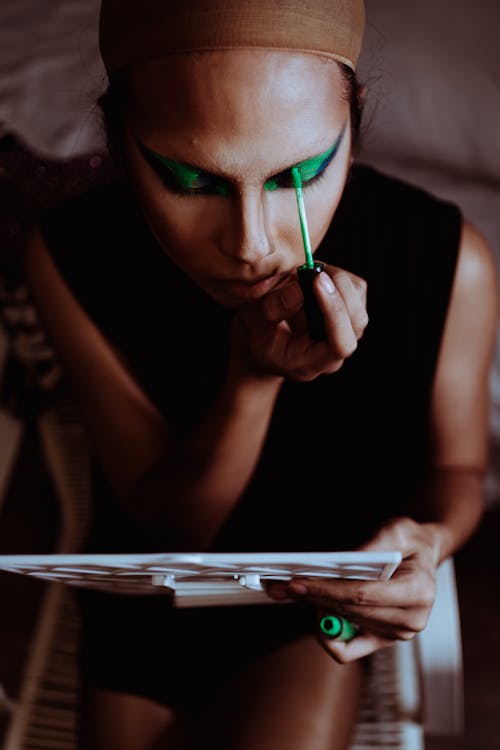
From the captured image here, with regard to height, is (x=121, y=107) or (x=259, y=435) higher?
(x=121, y=107)

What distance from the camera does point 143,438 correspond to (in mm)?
825

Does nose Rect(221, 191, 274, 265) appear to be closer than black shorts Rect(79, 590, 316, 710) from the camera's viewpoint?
Yes

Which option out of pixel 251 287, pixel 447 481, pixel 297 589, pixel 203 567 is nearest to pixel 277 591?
pixel 297 589

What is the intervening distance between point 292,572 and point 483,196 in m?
0.71

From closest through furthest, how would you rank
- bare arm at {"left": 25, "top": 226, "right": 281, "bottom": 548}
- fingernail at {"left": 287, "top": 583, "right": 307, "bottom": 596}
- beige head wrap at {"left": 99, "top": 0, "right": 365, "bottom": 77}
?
beige head wrap at {"left": 99, "top": 0, "right": 365, "bottom": 77}
fingernail at {"left": 287, "top": 583, "right": 307, "bottom": 596}
bare arm at {"left": 25, "top": 226, "right": 281, "bottom": 548}

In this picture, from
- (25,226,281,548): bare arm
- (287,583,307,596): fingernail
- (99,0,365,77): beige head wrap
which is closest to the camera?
(99,0,365,77): beige head wrap

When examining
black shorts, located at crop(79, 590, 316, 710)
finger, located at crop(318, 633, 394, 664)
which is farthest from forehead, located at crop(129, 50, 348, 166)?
black shorts, located at crop(79, 590, 316, 710)

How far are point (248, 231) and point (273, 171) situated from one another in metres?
0.04

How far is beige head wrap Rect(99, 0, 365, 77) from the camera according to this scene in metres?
0.41

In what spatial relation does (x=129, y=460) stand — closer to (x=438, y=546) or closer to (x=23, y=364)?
(x=438, y=546)

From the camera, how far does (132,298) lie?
83 cm

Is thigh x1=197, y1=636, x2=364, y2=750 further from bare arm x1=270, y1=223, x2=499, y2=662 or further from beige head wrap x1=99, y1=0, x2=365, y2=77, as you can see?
beige head wrap x1=99, y1=0, x2=365, y2=77

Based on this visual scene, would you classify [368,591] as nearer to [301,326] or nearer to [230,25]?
[301,326]

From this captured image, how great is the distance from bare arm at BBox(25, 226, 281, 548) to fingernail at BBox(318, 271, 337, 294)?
0.23 metres
